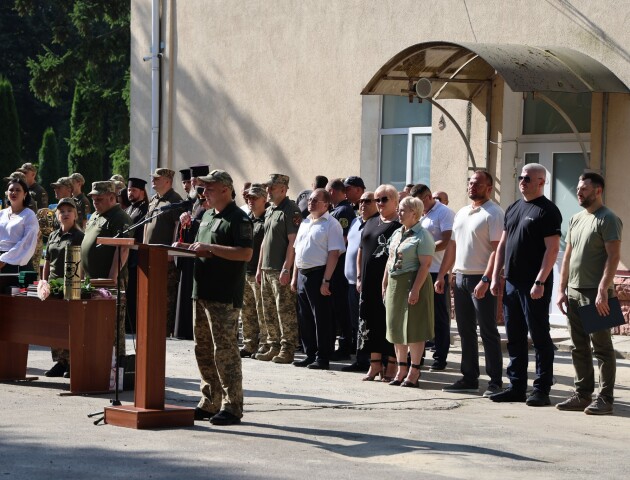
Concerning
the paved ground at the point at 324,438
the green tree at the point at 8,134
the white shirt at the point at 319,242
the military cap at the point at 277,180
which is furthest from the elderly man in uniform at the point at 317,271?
the green tree at the point at 8,134

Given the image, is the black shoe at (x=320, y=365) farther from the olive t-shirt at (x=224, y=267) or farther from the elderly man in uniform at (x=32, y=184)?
the elderly man in uniform at (x=32, y=184)

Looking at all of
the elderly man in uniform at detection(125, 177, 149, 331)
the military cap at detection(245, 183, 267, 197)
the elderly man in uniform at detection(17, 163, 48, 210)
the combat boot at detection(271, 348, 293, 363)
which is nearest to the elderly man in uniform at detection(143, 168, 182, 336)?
the elderly man in uniform at detection(125, 177, 149, 331)

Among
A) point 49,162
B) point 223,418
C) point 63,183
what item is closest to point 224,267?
point 223,418

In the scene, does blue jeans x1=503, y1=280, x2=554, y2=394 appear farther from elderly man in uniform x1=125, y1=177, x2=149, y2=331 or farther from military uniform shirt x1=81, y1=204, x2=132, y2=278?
elderly man in uniform x1=125, y1=177, x2=149, y2=331

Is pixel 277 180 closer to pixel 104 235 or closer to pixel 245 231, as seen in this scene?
pixel 104 235

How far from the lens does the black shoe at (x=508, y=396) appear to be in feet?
36.5

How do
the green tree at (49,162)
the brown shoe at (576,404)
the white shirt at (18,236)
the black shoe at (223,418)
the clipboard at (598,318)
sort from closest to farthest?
the black shoe at (223,418)
the clipboard at (598,318)
the brown shoe at (576,404)
the white shirt at (18,236)
the green tree at (49,162)

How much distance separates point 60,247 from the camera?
40.5 ft

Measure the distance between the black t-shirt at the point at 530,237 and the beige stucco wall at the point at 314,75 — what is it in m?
4.99

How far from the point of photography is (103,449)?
8.38m

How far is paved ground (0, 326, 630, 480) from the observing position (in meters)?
7.90

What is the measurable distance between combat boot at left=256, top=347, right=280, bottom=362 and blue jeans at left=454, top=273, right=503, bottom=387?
256 cm

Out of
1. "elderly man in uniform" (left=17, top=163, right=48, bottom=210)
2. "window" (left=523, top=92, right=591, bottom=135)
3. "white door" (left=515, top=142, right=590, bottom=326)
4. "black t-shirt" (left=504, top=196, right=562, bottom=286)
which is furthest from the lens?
"elderly man in uniform" (left=17, top=163, right=48, bottom=210)

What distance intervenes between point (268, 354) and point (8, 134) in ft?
118
